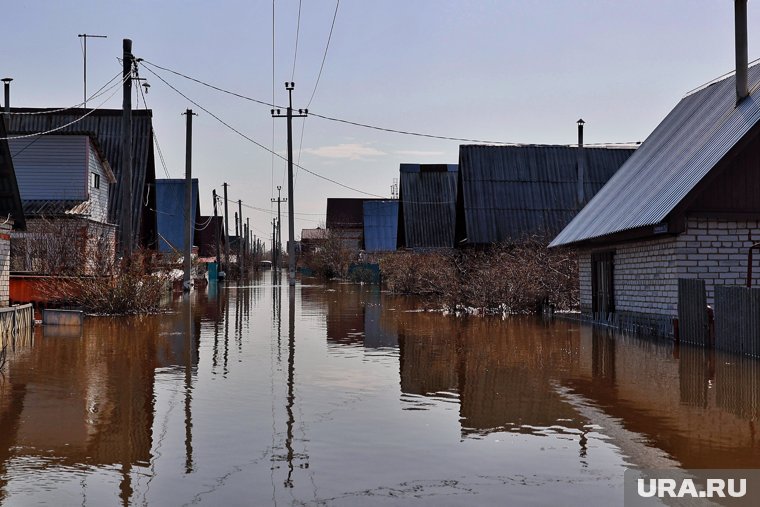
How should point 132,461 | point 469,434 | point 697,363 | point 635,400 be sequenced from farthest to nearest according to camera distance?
point 697,363 → point 635,400 → point 469,434 → point 132,461

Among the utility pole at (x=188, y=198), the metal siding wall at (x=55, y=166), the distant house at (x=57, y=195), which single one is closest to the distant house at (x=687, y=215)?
the distant house at (x=57, y=195)

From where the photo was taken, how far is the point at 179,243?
234 feet

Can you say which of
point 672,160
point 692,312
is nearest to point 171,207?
point 672,160

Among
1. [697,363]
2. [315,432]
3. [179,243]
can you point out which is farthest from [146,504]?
[179,243]

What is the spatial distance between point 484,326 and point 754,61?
411 inches

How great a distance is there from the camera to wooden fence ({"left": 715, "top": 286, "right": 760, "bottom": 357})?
54.8 feet

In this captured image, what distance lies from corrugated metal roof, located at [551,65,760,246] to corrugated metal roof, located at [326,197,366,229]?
3323 inches

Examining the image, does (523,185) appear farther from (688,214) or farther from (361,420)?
(361,420)

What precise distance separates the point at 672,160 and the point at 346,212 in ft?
305

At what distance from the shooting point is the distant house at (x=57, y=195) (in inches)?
1353

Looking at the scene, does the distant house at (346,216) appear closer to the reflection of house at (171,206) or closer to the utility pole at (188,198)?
the reflection of house at (171,206)

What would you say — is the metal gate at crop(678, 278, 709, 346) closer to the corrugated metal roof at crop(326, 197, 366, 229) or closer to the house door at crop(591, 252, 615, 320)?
the house door at crop(591, 252, 615, 320)

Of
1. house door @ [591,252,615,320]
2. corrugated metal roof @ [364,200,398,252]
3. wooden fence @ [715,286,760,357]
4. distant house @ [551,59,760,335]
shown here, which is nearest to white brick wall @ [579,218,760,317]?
distant house @ [551,59,760,335]

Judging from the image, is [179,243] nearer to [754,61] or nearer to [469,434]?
[754,61]
